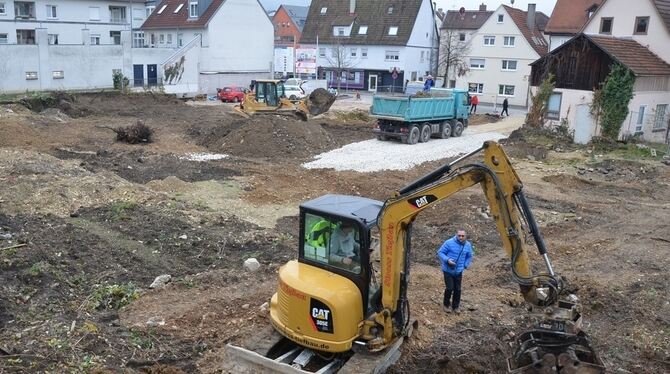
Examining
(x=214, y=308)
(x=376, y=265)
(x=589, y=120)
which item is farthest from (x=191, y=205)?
(x=589, y=120)

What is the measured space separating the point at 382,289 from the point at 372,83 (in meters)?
51.0

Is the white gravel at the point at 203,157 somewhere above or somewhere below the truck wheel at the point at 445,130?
below

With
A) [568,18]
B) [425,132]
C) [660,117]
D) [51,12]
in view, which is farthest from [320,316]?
Answer: [51,12]

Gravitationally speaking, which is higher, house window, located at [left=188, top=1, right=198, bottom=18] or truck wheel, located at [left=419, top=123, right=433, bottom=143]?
house window, located at [left=188, top=1, right=198, bottom=18]

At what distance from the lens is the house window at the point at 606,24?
3218 centimetres

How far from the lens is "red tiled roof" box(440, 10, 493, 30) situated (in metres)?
61.4

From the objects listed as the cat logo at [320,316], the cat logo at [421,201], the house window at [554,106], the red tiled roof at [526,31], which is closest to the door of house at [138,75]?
the red tiled roof at [526,31]

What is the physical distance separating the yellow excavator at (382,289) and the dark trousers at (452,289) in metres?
2.20

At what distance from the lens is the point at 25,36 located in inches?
1827

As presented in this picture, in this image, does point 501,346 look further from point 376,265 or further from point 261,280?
point 261,280

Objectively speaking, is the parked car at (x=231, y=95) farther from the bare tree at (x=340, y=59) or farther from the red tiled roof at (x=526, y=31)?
the red tiled roof at (x=526, y=31)

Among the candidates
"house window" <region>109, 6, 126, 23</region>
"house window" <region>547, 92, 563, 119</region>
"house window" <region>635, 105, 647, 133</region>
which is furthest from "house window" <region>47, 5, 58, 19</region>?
"house window" <region>635, 105, 647, 133</region>

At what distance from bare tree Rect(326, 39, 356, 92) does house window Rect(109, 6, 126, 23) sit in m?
18.2

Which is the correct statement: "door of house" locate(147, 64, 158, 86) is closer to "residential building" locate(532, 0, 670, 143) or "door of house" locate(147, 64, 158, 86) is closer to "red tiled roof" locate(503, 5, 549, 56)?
"red tiled roof" locate(503, 5, 549, 56)
